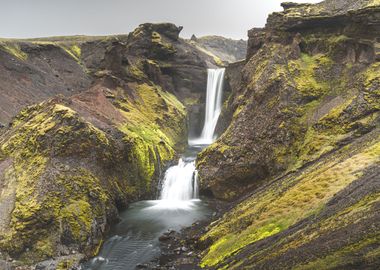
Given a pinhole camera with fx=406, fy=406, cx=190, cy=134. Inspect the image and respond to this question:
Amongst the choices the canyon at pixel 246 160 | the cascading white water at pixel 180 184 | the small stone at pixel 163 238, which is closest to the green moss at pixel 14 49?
the canyon at pixel 246 160

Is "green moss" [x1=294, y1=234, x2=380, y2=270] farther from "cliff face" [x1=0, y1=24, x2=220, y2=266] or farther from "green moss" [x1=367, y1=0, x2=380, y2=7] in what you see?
"green moss" [x1=367, y1=0, x2=380, y2=7]

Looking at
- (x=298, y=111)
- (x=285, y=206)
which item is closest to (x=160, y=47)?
(x=298, y=111)

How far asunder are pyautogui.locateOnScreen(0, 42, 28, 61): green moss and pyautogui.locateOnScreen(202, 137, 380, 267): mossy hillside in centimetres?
8026

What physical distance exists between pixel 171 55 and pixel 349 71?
50.2m

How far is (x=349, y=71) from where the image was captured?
4575cm

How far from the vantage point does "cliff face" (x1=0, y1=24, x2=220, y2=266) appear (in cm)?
3080

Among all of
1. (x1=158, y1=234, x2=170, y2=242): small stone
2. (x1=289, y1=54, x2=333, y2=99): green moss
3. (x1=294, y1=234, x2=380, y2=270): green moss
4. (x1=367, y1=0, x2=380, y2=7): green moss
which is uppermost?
(x1=367, y1=0, x2=380, y2=7): green moss

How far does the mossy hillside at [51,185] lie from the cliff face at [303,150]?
10551 millimetres

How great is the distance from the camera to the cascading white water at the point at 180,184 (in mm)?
43562

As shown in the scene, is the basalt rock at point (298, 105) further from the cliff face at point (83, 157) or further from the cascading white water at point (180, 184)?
the cliff face at point (83, 157)

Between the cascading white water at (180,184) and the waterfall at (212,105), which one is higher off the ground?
the waterfall at (212,105)

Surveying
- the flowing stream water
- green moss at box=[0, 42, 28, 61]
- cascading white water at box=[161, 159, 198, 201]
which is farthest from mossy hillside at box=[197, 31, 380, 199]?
green moss at box=[0, 42, 28, 61]

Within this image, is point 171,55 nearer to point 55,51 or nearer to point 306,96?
point 55,51

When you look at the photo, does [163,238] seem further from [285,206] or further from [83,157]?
[83,157]
